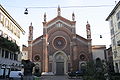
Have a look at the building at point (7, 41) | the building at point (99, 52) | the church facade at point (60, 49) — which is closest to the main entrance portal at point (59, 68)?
the church facade at point (60, 49)

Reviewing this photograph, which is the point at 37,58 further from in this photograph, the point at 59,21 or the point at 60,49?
the point at 59,21

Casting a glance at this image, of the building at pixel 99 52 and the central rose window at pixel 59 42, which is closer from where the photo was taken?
the central rose window at pixel 59 42

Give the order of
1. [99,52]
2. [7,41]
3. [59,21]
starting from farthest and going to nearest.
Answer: [99,52] → [59,21] → [7,41]

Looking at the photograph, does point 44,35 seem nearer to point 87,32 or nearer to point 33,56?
point 33,56

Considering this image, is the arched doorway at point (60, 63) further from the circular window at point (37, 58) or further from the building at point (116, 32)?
the building at point (116, 32)

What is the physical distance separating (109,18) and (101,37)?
11498 mm

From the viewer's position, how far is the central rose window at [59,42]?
47.8 m

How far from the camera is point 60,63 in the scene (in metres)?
47.5

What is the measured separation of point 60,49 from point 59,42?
206cm

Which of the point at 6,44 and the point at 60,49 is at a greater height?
the point at 60,49

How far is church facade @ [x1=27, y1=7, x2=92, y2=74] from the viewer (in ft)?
152

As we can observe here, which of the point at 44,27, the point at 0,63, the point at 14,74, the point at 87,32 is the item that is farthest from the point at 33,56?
the point at 14,74

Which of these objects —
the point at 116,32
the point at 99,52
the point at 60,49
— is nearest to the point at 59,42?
the point at 60,49

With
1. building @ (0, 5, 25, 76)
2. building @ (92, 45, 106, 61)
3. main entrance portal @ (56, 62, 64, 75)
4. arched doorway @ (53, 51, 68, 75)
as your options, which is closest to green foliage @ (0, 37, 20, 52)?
building @ (0, 5, 25, 76)
